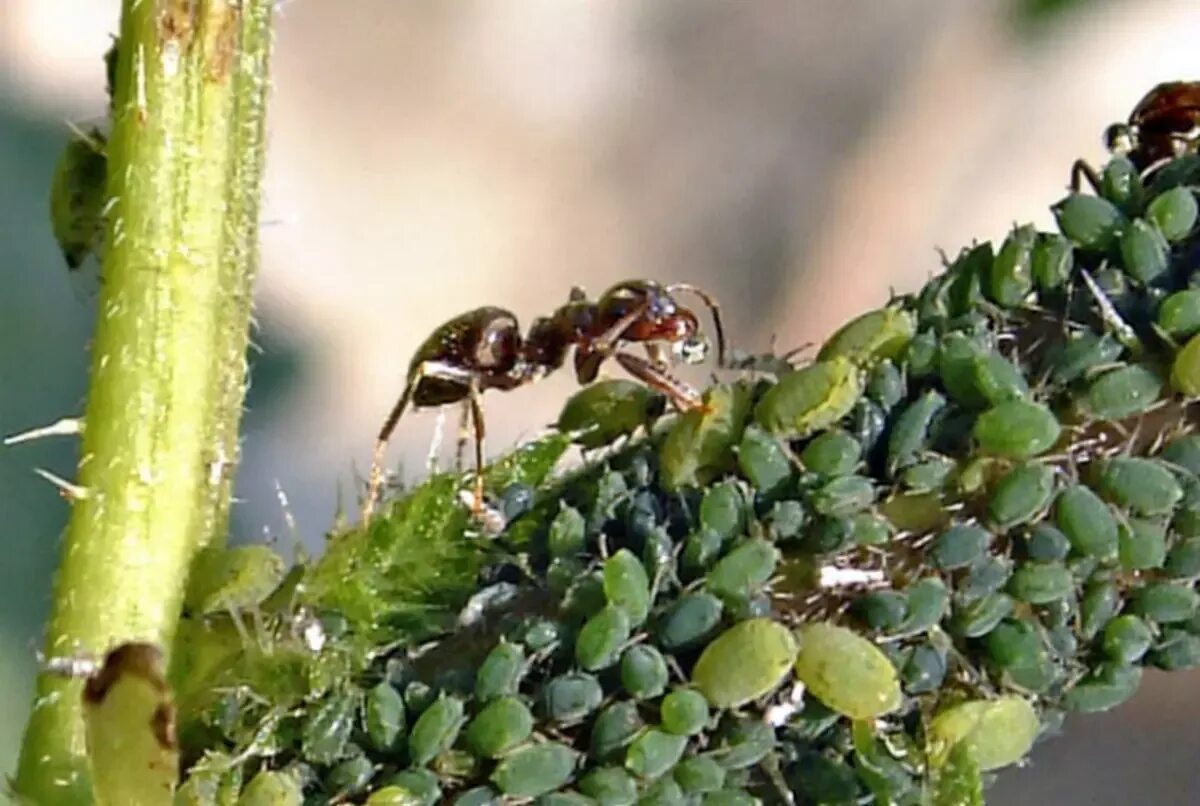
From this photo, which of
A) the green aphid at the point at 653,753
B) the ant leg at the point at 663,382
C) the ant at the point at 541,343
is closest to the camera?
the green aphid at the point at 653,753

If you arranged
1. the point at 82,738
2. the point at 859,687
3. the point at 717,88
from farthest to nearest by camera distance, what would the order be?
the point at 717,88 → the point at 82,738 → the point at 859,687

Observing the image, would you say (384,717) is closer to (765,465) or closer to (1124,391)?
(765,465)

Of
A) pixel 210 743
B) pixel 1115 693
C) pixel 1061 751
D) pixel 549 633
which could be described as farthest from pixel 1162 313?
pixel 1061 751

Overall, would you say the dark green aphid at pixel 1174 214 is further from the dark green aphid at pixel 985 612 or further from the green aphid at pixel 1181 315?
the dark green aphid at pixel 985 612

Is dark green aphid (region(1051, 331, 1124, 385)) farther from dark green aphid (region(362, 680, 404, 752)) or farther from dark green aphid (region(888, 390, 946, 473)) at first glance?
dark green aphid (region(362, 680, 404, 752))

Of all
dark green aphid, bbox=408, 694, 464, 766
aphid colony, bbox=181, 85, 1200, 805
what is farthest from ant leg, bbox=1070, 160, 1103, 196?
dark green aphid, bbox=408, 694, 464, 766

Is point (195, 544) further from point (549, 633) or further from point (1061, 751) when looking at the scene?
point (1061, 751)

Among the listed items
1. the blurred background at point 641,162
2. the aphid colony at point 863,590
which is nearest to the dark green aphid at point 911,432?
the aphid colony at point 863,590
